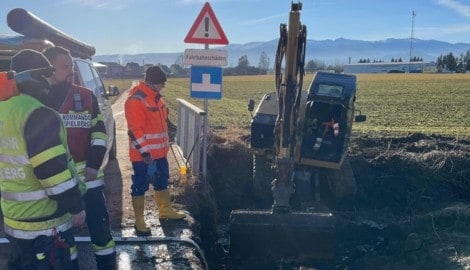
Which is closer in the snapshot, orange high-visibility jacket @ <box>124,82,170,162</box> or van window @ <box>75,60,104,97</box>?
orange high-visibility jacket @ <box>124,82,170,162</box>

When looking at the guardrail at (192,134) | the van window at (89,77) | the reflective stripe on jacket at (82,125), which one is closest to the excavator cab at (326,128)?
the guardrail at (192,134)

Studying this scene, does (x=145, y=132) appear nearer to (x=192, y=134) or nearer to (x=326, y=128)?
(x=192, y=134)

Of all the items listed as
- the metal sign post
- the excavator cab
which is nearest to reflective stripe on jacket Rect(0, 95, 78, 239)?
the metal sign post

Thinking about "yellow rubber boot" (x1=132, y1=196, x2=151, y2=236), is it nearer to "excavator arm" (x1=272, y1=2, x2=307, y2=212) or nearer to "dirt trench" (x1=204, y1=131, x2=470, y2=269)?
"dirt trench" (x1=204, y1=131, x2=470, y2=269)

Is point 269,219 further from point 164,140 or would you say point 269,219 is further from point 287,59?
point 287,59

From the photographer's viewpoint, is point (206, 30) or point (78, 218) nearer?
point (78, 218)

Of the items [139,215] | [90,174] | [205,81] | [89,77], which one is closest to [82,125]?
[90,174]

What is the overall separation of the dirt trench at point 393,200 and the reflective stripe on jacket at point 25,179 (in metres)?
3.97

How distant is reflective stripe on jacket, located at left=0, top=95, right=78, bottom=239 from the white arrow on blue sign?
14.6ft

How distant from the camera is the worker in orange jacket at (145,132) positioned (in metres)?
6.11

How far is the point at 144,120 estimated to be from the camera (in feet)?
20.2

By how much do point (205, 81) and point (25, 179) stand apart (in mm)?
4705

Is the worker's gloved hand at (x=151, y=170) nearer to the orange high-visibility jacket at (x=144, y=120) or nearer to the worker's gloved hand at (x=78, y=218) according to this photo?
the orange high-visibility jacket at (x=144, y=120)

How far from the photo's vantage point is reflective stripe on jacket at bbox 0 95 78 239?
10.5 feet
